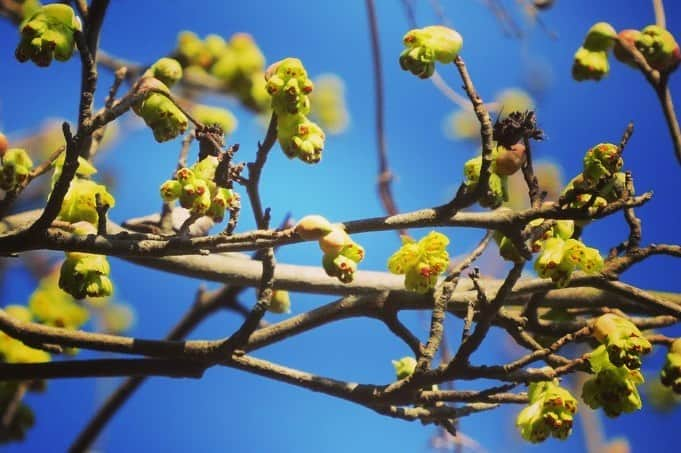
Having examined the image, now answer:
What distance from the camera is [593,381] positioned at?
1.20 m

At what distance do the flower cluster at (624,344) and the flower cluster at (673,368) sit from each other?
0.61 ft

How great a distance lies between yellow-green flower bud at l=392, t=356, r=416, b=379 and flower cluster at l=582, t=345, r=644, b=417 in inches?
18.0

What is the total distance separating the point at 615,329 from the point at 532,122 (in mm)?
351

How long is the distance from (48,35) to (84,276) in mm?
403

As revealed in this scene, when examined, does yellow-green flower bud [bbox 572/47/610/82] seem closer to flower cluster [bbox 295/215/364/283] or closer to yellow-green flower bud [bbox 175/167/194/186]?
flower cluster [bbox 295/215/364/283]

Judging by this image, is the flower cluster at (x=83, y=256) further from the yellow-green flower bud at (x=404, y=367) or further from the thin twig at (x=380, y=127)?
the thin twig at (x=380, y=127)

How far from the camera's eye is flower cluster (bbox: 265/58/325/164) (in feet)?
3.79

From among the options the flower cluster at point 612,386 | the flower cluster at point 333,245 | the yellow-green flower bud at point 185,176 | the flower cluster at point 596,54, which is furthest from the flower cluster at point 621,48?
the yellow-green flower bud at point 185,176

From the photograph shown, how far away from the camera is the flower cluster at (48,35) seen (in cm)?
120

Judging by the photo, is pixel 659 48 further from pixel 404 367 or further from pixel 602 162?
pixel 404 367

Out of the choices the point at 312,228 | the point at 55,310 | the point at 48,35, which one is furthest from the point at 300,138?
the point at 55,310

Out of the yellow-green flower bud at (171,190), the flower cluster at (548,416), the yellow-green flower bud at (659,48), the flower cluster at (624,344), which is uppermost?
the yellow-green flower bud at (659,48)

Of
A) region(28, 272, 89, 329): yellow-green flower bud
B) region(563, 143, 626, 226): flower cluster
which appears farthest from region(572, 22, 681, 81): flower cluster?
region(28, 272, 89, 329): yellow-green flower bud

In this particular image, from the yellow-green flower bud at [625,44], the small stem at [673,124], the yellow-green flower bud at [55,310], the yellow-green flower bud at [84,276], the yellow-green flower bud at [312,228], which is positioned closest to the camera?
the yellow-green flower bud at [312,228]
